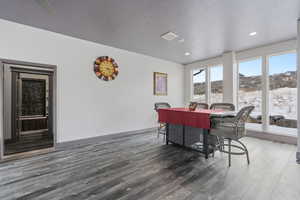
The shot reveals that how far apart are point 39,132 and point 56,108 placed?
263cm

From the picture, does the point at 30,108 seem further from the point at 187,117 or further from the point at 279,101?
the point at 279,101

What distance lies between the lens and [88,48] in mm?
3670

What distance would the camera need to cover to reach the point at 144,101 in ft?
16.0

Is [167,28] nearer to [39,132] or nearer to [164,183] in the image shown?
[164,183]

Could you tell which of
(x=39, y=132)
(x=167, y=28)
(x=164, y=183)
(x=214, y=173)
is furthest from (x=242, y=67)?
(x=39, y=132)

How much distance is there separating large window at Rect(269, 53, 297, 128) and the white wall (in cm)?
348

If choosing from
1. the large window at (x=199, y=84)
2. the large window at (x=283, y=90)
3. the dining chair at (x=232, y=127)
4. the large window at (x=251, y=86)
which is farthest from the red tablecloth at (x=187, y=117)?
the large window at (x=199, y=84)

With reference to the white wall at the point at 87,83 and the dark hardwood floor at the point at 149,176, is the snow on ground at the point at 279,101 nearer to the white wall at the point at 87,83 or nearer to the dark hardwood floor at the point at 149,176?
the dark hardwood floor at the point at 149,176

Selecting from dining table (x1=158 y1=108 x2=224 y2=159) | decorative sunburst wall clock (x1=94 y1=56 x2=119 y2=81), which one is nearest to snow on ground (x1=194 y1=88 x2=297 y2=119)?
dining table (x1=158 y1=108 x2=224 y2=159)

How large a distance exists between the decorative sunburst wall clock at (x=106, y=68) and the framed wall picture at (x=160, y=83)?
153 cm

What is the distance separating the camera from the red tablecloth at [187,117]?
2.65m

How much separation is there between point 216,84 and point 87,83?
4.44m

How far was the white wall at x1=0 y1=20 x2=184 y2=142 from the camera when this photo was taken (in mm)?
2893

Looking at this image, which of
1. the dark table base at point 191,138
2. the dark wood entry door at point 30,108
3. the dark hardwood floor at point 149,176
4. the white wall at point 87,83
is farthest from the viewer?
the dark wood entry door at point 30,108
